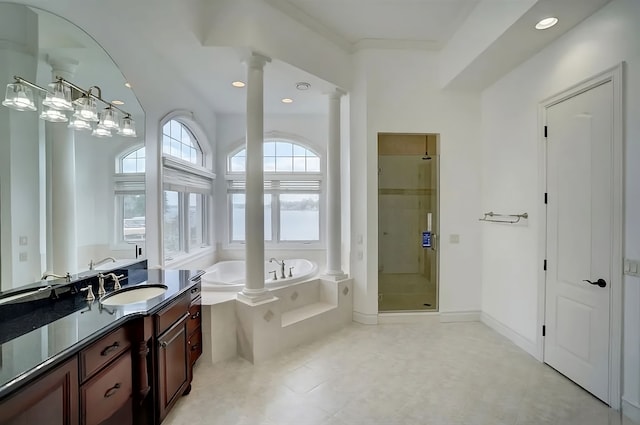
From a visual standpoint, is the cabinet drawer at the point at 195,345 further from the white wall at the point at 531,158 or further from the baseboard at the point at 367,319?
the white wall at the point at 531,158

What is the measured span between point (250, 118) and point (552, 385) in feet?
11.2

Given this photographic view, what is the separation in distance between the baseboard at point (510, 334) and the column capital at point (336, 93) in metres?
Answer: 3.21

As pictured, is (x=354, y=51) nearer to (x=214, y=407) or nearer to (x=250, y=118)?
(x=250, y=118)

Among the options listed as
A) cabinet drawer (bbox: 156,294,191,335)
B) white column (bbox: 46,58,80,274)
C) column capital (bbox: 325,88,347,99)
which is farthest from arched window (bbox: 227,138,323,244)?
white column (bbox: 46,58,80,274)

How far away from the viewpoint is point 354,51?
3.60 metres

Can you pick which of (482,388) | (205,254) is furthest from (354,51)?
(482,388)

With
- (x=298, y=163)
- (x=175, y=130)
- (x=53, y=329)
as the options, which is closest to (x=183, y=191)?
(x=175, y=130)

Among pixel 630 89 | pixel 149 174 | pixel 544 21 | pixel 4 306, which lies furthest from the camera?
pixel 149 174

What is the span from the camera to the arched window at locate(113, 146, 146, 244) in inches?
92.6

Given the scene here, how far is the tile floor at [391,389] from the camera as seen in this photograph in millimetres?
1982

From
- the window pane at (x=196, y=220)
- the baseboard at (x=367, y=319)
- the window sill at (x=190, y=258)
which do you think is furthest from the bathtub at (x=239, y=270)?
the baseboard at (x=367, y=319)

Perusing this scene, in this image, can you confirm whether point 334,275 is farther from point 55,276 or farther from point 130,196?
point 55,276

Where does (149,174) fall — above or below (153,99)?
below

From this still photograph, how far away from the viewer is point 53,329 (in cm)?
135
